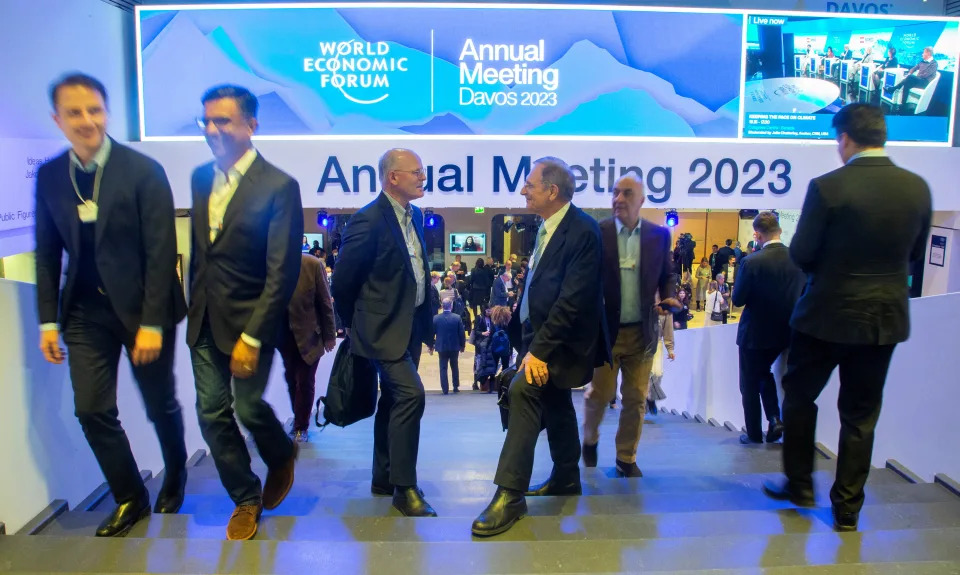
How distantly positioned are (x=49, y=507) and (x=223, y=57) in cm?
453

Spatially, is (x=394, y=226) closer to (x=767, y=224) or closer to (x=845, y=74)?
(x=767, y=224)

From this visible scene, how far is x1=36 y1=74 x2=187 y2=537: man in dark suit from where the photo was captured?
2.12 metres

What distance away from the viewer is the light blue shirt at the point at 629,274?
10.6 ft

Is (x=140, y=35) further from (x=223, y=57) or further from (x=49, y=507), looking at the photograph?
(x=49, y=507)

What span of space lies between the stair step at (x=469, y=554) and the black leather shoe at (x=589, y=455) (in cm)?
145

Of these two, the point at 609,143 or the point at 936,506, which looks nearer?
the point at 936,506

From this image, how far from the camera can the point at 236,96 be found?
7.15ft

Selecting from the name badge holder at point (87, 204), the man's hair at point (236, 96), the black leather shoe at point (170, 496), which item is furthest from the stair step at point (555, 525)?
the man's hair at point (236, 96)

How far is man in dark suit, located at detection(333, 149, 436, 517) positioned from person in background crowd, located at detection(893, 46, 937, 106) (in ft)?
18.9

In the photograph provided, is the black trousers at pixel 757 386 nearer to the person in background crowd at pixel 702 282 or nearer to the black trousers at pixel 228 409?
the black trousers at pixel 228 409

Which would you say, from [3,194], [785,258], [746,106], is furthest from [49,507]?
[746,106]

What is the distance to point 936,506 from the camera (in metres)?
2.40

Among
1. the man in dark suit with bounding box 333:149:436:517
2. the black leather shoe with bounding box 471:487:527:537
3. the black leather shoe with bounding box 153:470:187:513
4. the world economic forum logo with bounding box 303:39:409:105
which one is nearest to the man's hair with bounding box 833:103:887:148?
the man in dark suit with bounding box 333:149:436:517

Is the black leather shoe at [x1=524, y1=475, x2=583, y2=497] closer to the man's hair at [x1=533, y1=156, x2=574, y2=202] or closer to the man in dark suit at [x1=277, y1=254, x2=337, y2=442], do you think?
the man's hair at [x1=533, y1=156, x2=574, y2=202]
